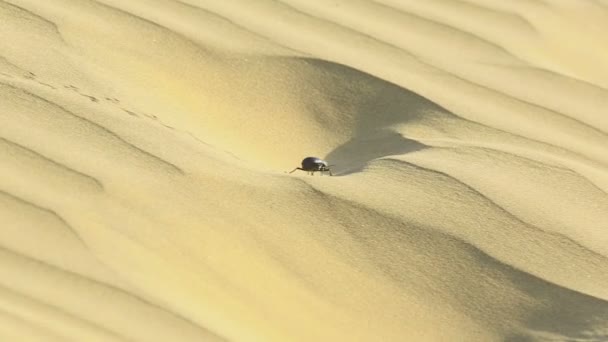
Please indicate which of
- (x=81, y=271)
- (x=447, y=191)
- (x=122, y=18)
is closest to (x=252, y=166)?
(x=447, y=191)

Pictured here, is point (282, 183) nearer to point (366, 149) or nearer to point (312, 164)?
point (312, 164)

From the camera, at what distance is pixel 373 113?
135 inches

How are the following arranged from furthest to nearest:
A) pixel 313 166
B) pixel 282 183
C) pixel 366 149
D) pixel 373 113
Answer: pixel 373 113 → pixel 366 149 → pixel 313 166 → pixel 282 183

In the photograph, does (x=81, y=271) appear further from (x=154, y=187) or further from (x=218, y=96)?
(x=218, y=96)

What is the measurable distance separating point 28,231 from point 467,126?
1.44m

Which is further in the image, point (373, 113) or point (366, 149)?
point (373, 113)

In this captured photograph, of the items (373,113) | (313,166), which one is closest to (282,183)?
(313,166)

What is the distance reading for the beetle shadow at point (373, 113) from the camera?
3170mm

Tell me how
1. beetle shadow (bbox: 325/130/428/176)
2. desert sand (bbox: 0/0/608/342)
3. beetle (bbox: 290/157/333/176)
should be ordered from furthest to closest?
beetle shadow (bbox: 325/130/428/176) < beetle (bbox: 290/157/333/176) < desert sand (bbox: 0/0/608/342)

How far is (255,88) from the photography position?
3.45 metres

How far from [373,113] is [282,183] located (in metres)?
0.79

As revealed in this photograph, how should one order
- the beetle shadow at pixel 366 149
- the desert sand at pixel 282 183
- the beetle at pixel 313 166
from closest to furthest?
1. the desert sand at pixel 282 183
2. the beetle at pixel 313 166
3. the beetle shadow at pixel 366 149

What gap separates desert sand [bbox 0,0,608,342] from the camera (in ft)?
7.75

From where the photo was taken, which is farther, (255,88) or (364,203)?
(255,88)
